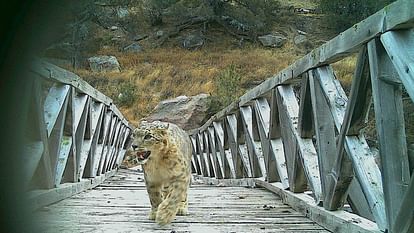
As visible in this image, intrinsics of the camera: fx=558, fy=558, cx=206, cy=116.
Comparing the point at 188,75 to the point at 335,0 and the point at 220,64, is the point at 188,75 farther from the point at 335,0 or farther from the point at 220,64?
the point at 335,0

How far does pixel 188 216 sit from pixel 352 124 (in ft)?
5.11

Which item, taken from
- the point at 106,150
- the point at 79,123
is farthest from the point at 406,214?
the point at 106,150

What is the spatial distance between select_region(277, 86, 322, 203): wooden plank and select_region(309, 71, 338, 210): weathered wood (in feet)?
0.85

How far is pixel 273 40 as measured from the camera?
34281 mm

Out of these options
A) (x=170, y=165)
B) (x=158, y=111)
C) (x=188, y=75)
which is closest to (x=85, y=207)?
(x=170, y=165)

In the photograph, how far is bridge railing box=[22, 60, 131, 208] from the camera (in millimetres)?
3396

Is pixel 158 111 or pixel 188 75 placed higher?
pixel 188 75

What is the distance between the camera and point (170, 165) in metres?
3.89

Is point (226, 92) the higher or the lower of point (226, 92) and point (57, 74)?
the higher

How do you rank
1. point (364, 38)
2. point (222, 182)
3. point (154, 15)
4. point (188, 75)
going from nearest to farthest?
point (364, 38) → point (222, 182) → point (188, 75) → point (154, 15)

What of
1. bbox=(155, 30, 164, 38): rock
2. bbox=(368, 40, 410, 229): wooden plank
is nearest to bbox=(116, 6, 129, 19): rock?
bbox=(155, 30, 164, 38): rock

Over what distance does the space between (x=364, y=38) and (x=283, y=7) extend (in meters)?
35.0

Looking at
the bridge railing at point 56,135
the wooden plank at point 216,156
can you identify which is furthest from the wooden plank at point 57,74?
the wooden plank at point 216,156

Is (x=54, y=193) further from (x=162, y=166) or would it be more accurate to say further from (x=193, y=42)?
(x=193, y=42)
